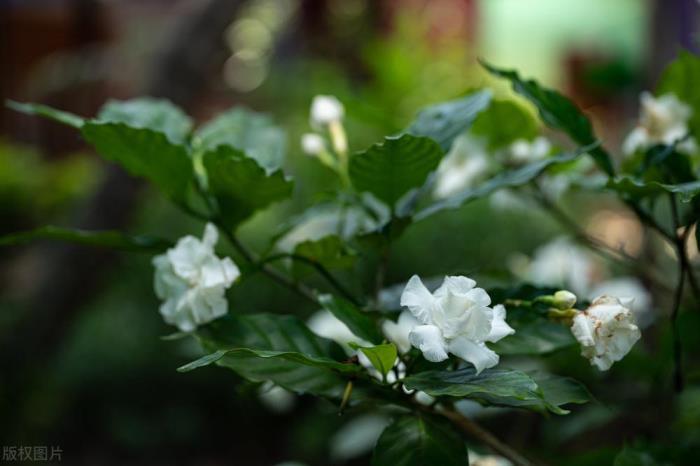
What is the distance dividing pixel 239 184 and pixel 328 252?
0.29 feet

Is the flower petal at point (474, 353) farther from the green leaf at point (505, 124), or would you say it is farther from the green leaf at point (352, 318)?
the green leaf at point (505, 124)

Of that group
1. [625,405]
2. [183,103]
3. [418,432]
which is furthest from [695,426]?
[183,103]

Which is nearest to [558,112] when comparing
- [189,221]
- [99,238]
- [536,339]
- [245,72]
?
[536,339]

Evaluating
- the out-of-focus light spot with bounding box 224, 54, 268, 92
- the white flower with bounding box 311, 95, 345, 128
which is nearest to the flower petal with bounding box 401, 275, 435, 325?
the white flower with bounding box 311, 95, 345, 128

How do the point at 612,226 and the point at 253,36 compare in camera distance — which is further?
the point at 253,36

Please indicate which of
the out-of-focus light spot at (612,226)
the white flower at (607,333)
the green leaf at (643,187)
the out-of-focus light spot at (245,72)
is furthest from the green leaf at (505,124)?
the out-of-focus light spot at (245,72)

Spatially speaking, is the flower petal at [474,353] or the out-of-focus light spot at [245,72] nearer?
the flower petal at [474,353]

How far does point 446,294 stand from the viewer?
531 mm

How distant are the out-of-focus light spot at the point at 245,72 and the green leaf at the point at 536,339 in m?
4.13

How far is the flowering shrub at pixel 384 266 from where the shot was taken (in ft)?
1.74

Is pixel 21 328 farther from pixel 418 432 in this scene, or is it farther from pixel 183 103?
pixel 418 432

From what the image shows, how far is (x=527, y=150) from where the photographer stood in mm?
880

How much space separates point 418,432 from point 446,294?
10 cm

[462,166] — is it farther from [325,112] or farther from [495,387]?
[495,387]
